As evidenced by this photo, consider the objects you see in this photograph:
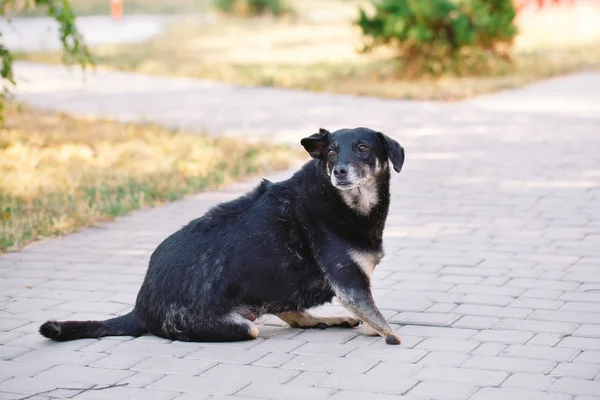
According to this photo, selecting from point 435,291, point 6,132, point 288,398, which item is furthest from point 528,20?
point 288,398

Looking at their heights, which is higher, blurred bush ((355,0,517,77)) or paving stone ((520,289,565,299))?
blurred bush ((355,0,517,77))

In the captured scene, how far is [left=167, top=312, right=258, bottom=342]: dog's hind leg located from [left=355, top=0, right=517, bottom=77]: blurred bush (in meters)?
10.9

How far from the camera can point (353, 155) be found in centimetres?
529

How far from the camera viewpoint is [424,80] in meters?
16.1

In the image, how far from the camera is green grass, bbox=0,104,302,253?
847 cm

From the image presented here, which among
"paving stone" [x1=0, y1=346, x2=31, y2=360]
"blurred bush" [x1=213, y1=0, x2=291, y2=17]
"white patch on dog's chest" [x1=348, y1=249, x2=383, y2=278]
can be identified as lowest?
"paving stone" [x1=0, y1=346, x2=31, y2=360]

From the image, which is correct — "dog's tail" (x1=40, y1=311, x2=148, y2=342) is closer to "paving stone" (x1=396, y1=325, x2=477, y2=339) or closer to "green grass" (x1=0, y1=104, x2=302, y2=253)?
"paving stone" (x1=396, y1=325, x2=477, y2=339)

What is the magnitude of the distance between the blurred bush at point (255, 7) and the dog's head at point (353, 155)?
28.9 metres

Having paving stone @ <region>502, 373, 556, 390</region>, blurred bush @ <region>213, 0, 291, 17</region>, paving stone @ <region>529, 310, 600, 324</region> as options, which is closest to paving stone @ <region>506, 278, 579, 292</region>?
paving stone @ <region>529, 310, 600, 324</region>

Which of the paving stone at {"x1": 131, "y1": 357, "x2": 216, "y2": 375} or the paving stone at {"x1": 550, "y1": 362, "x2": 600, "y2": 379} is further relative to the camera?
the paving stone at {"x1": 131, "y1": 357, "x2": 216, "y2": 375}

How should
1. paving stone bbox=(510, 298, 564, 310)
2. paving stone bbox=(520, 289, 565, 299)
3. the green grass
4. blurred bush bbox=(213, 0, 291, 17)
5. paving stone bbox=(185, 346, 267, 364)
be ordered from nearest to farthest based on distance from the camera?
paving stone bbox=(185, 346, 267, 364) → paving stone bbox=(510, 298, 564, 310) → paving stone bbox=(520, 289, 565, 299) → the green grass → blurred bush bbox=(213, 0, 291, 17)

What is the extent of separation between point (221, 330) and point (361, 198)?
3.38 feet

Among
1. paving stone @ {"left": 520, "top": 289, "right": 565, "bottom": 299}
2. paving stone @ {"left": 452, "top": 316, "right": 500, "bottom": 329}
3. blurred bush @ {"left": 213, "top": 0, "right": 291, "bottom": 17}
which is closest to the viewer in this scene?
paving stone @ {"left": 452, "top": 316, "right": 500, "bottom": 329}

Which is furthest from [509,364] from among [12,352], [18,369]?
[12,352]
